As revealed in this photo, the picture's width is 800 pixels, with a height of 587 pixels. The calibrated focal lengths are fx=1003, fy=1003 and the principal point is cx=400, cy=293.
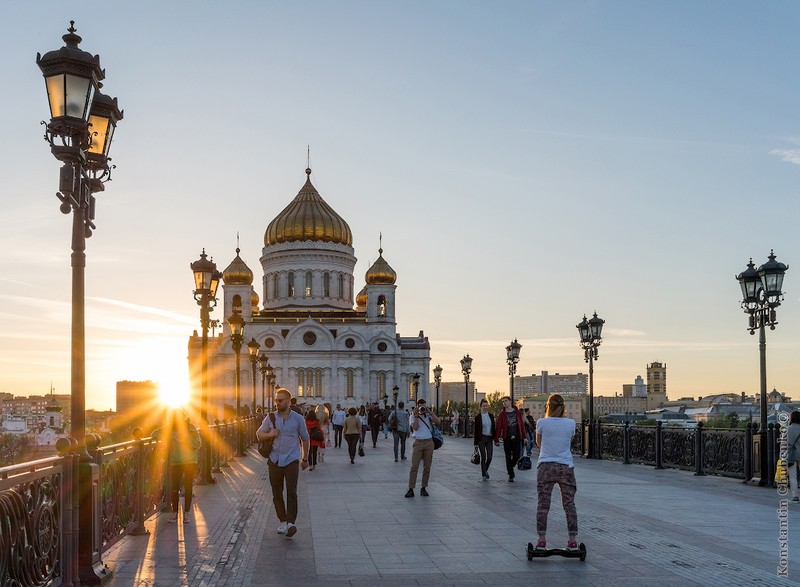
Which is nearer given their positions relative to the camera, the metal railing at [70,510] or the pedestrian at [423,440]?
the metal railing at [70,510]

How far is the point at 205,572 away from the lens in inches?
395

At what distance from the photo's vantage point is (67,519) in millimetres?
8945

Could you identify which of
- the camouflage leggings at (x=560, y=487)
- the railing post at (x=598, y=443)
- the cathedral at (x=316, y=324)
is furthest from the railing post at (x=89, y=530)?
the cathedral at (x=316, y=324)

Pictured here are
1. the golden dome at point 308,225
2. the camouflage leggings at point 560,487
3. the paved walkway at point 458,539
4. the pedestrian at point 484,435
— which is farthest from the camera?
the golden dome at point 308,225

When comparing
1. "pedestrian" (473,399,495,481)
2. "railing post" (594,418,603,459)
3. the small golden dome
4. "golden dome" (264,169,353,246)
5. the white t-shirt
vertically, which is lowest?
"railing post" (594,418,603,459)

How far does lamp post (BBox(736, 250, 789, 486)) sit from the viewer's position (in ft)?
69.5

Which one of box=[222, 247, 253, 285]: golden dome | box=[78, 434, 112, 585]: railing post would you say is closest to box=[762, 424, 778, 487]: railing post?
box=[78, 434, 112, 585]: railing post

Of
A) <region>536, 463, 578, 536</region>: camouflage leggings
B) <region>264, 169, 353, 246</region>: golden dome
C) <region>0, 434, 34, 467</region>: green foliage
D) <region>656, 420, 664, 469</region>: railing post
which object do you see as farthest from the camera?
<region>264, 169, 353, 246</region>: golden dome

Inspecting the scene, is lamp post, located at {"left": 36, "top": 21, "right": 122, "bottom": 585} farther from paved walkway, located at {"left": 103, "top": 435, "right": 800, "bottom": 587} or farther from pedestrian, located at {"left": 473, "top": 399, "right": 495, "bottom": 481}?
pedestrian, located at {"left": 473, "top": 399, "right": 495, "bottom": 481}

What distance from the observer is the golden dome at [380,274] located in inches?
4070

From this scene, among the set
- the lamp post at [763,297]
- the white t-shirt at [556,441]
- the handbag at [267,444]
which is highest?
the lamp post at [763,297]

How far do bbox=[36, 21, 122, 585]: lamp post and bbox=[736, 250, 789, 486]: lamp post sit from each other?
15.2 meters

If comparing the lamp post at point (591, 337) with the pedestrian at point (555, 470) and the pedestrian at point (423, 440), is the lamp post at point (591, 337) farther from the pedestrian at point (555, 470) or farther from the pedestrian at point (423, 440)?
the pedestrian at point (555, 470)

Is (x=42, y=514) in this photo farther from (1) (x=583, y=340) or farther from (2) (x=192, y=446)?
(1) (x=583, y=340)
